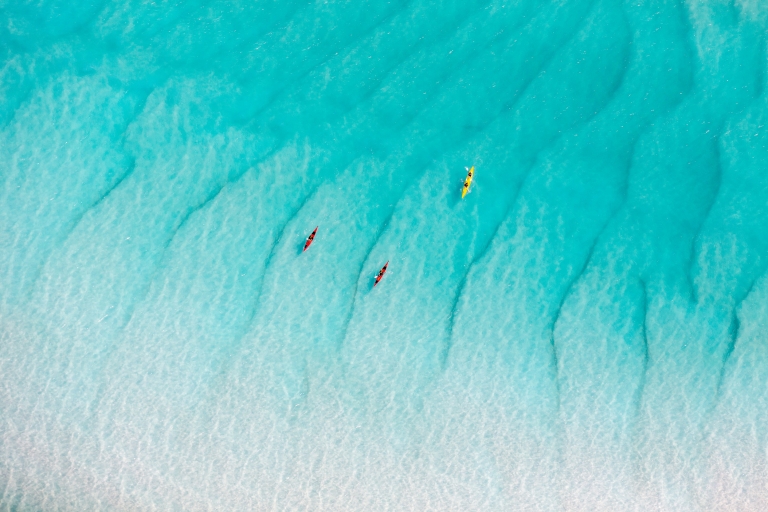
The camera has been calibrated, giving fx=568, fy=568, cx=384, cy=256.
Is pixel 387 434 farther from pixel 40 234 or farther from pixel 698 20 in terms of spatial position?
pixel 698 20

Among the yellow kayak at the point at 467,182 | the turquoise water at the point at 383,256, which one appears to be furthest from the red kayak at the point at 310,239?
the yellow kayak at the point at 467,182

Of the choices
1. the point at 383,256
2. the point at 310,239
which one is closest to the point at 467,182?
the point at 383,256

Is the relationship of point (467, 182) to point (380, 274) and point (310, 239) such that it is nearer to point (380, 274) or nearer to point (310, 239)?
point (380, 274)

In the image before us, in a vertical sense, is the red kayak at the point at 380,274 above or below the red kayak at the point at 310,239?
below

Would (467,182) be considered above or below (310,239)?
below

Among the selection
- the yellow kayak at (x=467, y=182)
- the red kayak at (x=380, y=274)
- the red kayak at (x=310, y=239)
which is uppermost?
the red kayak at (x=310, y=239)

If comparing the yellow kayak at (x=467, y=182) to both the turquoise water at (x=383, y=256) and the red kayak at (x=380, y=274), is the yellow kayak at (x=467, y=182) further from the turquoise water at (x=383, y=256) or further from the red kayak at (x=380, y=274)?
the red kayak at (x=380, y=274)

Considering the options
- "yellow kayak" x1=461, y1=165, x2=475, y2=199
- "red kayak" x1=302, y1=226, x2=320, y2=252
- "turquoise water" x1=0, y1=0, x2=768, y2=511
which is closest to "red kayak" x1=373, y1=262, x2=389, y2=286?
"turquoise water" x1=0, y1=0, x2=768, y2=511

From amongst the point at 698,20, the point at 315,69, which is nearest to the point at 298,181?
the point at 315,69
